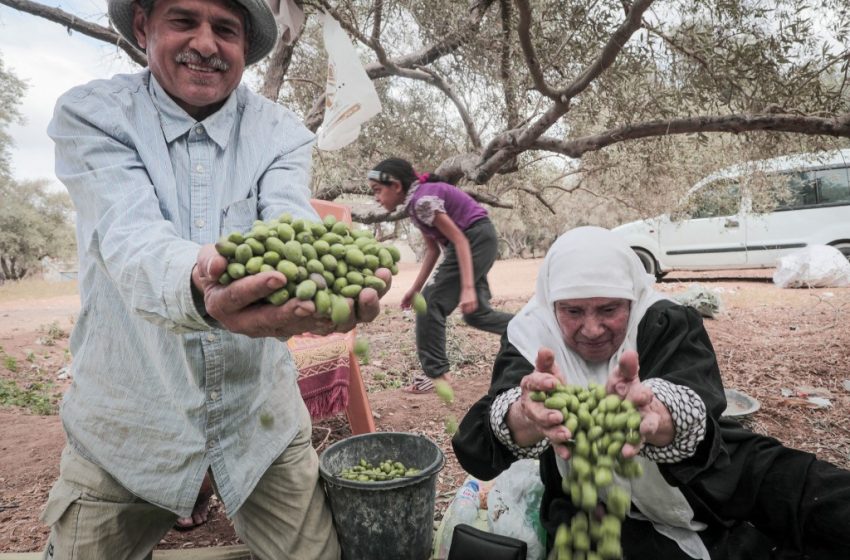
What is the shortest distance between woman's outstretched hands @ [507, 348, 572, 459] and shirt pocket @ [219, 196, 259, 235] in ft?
3.74

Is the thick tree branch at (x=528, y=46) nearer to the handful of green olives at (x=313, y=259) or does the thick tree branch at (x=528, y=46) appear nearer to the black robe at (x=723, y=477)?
the black robe at (x=723, y=477)

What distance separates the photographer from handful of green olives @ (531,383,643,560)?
1.78 meters

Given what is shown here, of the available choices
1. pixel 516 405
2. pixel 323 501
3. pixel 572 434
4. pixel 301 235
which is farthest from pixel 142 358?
pixel 572 434

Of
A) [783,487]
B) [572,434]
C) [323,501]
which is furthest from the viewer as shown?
[323,501]

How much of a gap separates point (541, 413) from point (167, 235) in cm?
126

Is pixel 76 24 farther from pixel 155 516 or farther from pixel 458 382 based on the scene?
Answer: pixel 155 516

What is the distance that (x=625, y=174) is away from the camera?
7.63m

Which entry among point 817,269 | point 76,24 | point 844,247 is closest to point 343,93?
point 76,24

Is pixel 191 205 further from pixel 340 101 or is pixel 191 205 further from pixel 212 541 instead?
pixel 340 101

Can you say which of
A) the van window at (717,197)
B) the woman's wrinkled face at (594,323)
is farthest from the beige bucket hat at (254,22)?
the van window at (717,197)

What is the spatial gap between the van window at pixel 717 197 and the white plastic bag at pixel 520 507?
653 centimetres

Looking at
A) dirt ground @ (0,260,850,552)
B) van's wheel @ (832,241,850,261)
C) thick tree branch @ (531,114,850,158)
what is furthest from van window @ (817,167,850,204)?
thick tree branch @ (531,114,850,158)

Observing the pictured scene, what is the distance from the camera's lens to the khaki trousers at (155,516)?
203 cm

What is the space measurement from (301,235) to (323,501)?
1620 mm
